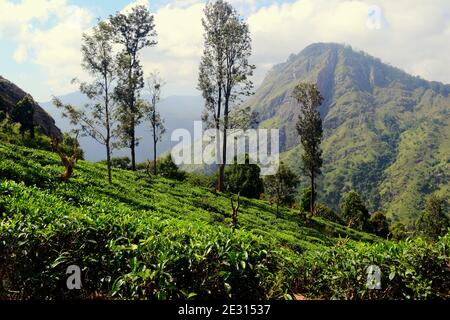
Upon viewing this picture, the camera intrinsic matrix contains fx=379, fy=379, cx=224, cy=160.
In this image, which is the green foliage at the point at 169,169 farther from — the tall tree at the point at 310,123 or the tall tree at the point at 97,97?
the tall tree at the point at 97,97

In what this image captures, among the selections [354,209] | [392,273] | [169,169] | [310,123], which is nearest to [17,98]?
[169,169]

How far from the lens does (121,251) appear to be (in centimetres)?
796

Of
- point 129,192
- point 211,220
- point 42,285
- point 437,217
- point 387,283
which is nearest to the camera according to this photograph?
point 42,285

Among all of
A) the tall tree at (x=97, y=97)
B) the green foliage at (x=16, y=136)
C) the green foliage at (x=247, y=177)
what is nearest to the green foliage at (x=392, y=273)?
the tall tree at (x=97, y=97)

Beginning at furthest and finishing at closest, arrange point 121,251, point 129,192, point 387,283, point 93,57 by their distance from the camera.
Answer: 1. point 93,57
2. point 129,192
3. point 387,283
4. point 121,251

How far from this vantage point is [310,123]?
5191 centimetres

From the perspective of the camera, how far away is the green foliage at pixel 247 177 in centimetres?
7900

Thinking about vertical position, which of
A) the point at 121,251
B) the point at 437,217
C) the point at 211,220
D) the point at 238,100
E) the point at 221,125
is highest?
the point at 238,100

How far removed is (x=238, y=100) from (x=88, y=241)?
133 ft

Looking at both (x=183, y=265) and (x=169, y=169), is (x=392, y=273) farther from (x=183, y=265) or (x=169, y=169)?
(x=169, y=169)

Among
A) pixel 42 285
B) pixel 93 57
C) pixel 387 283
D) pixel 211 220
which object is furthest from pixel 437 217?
pixel 42 285

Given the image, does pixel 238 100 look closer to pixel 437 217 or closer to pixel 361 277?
pixel 361 277

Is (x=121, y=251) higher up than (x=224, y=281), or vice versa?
(x=121, y=251)

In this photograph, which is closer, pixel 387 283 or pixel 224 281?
pixel 224 281
